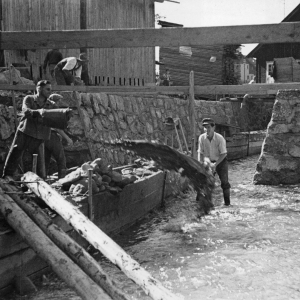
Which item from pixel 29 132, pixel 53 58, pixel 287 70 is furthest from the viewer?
pixel 287 70

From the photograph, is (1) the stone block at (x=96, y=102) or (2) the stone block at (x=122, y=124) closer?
(1) the stone block at (x=96, y=102)

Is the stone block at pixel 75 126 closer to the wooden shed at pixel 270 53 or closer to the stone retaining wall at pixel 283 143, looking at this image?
the stone retaining wall at pixel 283 143

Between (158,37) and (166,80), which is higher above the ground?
(158,37)

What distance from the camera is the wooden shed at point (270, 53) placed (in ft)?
102

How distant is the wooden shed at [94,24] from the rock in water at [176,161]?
6923mm

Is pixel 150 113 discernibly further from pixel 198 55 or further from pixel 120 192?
pixel 198 55

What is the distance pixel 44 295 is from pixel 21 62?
413 inches

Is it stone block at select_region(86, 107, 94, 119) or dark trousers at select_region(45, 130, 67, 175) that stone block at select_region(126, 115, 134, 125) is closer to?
stone block at select_region(86, 107, 94, 119)

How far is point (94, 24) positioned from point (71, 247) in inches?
478

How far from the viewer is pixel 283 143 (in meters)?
14.3

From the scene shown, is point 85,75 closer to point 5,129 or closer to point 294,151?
point 5,129

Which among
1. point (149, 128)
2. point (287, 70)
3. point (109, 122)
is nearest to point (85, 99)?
point (109, 122)

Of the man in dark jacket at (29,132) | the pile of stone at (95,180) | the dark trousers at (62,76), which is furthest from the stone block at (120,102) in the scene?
the man in dark jacket at (29,132)

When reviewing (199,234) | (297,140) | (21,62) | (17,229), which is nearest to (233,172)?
(297,140)
